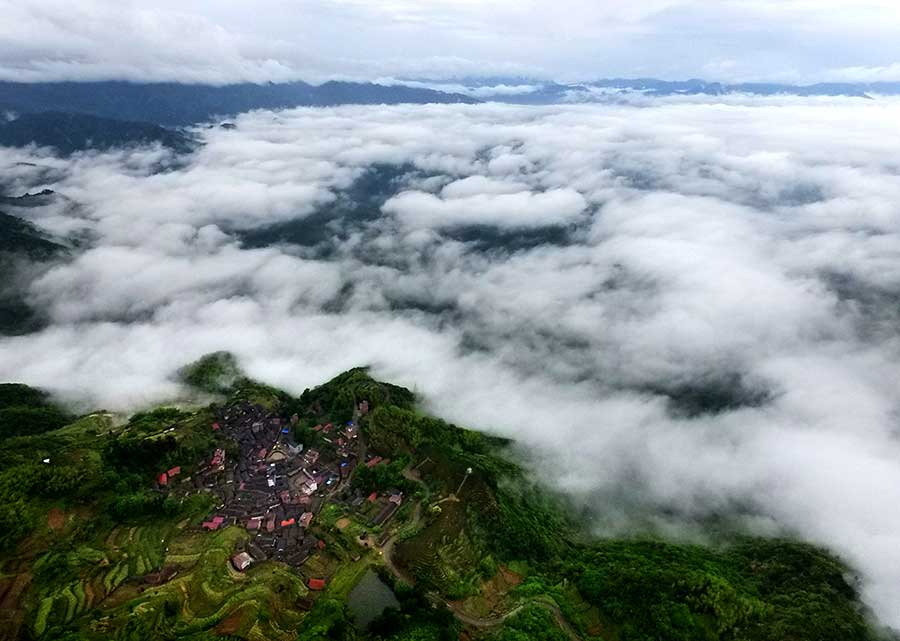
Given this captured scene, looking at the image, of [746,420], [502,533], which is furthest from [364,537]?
[746,420]

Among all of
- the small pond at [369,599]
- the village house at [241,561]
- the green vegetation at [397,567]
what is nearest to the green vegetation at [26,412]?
the green vegetation at [397,567]

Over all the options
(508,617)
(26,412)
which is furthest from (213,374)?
(508,617)

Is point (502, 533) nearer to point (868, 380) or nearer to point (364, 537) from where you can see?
point (364, 537)

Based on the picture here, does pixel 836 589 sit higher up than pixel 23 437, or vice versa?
pixel 23 437

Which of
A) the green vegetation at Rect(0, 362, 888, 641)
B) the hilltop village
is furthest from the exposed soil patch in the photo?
the hilltop village

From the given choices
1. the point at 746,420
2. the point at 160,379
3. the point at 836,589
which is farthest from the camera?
the point at 160,379

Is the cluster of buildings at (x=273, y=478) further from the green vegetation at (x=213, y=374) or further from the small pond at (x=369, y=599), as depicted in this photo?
the green vegetation at (x=213, y=374)

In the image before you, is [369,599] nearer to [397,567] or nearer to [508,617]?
[397,567]
